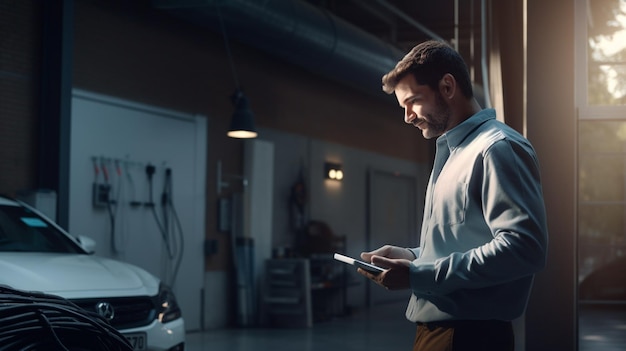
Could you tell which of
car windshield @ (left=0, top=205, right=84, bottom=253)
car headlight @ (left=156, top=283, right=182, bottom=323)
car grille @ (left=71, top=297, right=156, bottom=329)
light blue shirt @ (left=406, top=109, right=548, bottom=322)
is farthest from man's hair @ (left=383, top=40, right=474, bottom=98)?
car windshield @ (left=0, top=205, right=84, bottom=253)

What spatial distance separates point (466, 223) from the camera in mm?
2104

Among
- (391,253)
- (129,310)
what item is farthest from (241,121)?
(391,253)

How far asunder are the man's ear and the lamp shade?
316 inches

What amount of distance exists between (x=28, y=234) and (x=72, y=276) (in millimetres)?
1037

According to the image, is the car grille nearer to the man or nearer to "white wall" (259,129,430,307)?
the man

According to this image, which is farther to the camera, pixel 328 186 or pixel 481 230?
pixel 328 186

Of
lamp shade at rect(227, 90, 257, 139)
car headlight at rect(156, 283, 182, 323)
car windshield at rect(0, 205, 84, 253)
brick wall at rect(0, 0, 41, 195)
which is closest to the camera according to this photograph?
car headlight at rect(156, 283, 182, 323)

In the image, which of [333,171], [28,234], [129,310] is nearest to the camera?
[129,310]

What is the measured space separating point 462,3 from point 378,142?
4.03m

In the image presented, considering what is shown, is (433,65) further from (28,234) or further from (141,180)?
(141,180)

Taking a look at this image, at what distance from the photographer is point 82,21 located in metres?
9.14

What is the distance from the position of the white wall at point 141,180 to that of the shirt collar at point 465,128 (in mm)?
7238

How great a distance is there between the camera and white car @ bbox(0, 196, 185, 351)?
524 centimetres

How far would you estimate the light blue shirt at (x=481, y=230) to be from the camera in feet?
6.43
